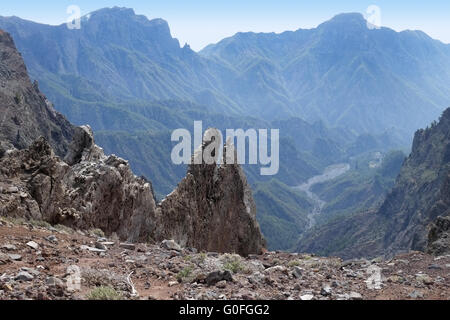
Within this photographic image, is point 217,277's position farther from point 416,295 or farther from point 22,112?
point 22,112

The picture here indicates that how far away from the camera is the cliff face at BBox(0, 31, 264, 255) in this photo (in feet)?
84.5

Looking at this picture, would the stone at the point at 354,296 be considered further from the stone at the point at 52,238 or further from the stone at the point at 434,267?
the stone at the point at 52,238

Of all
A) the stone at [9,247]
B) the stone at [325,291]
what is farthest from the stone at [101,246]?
the stone at [325,291]

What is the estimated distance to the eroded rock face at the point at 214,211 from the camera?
37469 millimetres

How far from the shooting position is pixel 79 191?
2936cm

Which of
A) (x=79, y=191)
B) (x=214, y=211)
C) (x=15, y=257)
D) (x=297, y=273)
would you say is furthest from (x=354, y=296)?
(x=214, y=211)

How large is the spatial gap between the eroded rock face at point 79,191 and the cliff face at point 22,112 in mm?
116486

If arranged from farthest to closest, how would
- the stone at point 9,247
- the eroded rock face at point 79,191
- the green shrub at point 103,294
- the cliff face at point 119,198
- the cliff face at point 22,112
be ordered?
1. the cliff face at point 22,112
2. the cliff face at point 119,198
3. the eroded rock face at point 79,191
4. the stone at point 9,247
5. the green shrub at point 103,294

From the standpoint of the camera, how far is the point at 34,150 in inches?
1122

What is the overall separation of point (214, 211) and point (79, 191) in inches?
560

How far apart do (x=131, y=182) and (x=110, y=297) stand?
21.4m

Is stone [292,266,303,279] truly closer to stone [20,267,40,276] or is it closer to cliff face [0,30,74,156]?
stone [20,267,40,276]

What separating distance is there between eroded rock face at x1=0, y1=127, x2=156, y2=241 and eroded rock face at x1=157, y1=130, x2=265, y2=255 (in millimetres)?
3371
